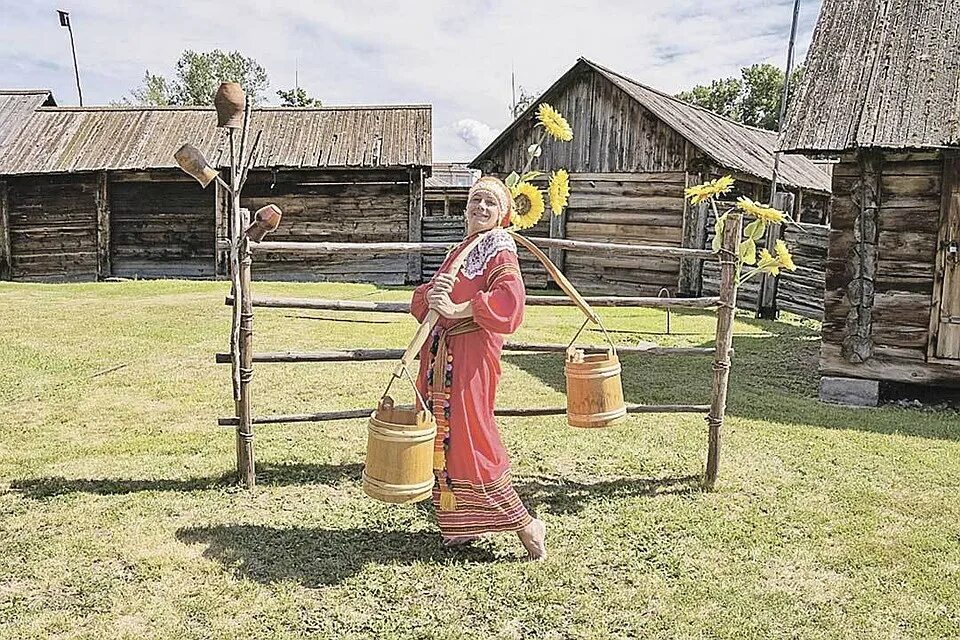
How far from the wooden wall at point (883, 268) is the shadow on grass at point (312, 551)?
4664mm

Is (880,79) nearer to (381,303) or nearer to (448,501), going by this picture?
(381,303)

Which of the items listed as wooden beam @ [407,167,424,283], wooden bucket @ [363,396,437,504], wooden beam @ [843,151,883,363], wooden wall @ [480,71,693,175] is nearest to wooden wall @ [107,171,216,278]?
wooden beam @ [407,167,424,283]

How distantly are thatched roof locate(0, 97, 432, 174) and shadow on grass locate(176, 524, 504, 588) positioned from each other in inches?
505

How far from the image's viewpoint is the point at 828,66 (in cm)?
775

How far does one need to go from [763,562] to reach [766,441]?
207 centimetres

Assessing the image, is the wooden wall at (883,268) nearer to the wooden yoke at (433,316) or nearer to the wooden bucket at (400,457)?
the wooden yoke at (433,316)

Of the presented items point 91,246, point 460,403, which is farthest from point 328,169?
point 460,403

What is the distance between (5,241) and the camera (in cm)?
1698

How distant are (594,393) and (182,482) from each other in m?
2.39

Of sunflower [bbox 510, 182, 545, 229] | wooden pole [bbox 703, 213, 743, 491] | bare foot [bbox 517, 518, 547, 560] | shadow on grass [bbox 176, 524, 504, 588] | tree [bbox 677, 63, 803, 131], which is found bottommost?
shadow on grass [bbox 176, 524, 504, 588]

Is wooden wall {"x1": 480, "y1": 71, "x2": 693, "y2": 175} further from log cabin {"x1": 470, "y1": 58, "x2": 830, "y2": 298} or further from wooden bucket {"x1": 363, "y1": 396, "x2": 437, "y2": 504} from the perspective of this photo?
wooden bucket {"x1": 363, "y1": 396, "x2": 437, "y2": 504}

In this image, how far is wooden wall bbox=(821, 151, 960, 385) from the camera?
22.9 ft

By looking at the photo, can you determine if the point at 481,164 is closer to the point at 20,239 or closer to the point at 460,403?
the point at 20,239

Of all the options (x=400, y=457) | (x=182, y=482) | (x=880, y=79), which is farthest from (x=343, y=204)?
(x=400, y=457)
